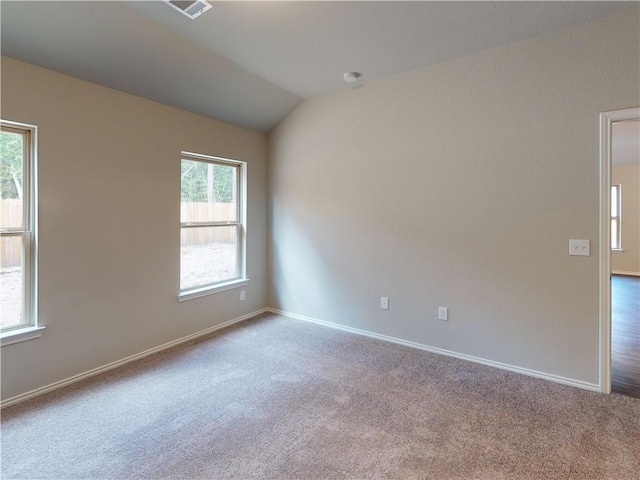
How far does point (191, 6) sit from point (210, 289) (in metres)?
2.66

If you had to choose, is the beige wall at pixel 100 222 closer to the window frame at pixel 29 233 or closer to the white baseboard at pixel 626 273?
the window frame at pixel 29 233

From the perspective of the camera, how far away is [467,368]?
2885mm

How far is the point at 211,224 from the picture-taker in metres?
3.84

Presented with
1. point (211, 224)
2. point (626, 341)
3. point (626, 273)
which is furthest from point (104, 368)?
point (626, 273)

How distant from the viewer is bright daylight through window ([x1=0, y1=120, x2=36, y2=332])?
7.69 feet

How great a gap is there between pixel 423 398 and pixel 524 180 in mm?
1932

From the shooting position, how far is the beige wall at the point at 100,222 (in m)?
2.42

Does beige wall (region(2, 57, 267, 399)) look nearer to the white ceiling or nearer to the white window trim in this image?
the white ceiling

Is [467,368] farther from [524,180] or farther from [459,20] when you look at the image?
[459,20]

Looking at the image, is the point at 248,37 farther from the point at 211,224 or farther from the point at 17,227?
the point at 17,227

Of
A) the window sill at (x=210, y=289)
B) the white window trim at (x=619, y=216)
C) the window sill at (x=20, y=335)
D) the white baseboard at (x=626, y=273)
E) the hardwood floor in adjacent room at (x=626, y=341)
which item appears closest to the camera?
the window sill at (x=20, y=335)

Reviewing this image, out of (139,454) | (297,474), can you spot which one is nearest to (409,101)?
(297,474)

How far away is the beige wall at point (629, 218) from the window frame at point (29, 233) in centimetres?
953

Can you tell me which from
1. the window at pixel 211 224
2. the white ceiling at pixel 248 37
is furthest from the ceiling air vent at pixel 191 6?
the window at pixel 211 224
